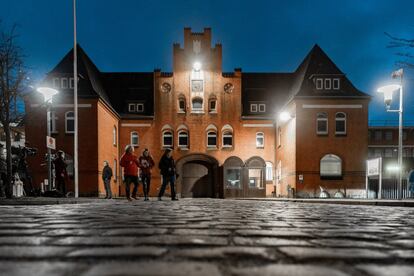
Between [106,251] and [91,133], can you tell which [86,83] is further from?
[106,251]

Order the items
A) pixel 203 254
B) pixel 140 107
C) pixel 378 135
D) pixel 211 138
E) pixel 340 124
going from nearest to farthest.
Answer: pixel 203 254 < pixel 340 124 < pixel 211 138 < pixel 140 107 < pixel 378 135

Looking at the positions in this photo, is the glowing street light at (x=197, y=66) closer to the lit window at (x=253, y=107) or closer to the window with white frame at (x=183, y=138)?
the window with white frame at (x=183, y=138)

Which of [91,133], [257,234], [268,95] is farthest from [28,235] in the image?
[268,95]

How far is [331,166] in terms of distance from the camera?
33.8 metres

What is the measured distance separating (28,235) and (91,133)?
29.3 metres

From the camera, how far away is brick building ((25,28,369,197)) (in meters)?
33.4

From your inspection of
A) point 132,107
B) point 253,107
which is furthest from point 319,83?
point 132,107

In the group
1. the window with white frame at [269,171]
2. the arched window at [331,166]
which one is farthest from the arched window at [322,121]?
the window with white frame at [269,171]

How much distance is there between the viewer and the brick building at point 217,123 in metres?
33.4

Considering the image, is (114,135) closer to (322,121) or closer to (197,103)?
(197,103)

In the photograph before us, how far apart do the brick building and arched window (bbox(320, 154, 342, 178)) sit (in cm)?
8

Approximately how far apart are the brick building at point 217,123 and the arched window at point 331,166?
8 centimetres

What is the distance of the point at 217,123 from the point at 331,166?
11.1 meters

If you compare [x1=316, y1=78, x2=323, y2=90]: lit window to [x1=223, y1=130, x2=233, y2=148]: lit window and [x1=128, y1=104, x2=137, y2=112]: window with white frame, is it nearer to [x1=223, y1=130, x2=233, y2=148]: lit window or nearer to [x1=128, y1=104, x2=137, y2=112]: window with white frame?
[x1=223, y1=130, x2=233, y2=148]: lit window
